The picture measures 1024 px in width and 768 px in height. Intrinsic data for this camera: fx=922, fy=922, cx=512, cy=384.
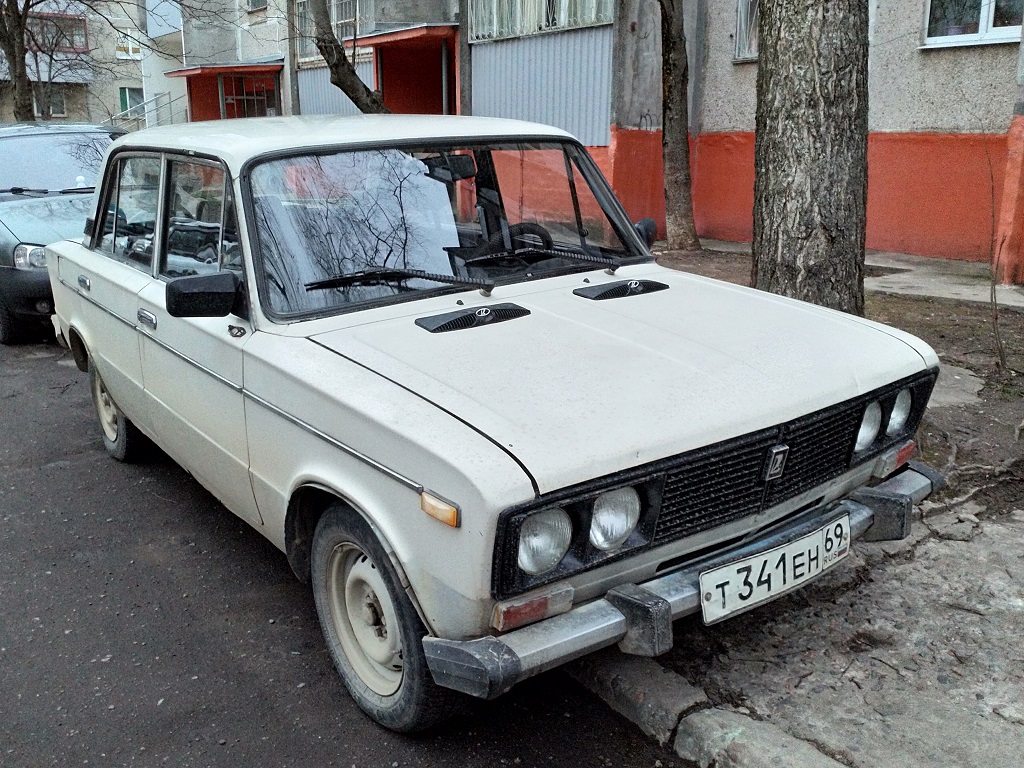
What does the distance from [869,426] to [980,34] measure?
938cm

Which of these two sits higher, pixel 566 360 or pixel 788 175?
pixel 788 175

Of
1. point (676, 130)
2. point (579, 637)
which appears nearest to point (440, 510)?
point (579, 637)

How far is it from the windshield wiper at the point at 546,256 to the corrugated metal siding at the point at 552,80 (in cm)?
1005

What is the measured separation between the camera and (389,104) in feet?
65.2

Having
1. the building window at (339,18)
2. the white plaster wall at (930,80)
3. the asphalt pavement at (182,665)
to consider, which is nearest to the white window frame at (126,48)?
the building window at (339,18)

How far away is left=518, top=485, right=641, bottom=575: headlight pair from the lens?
91.9 inches

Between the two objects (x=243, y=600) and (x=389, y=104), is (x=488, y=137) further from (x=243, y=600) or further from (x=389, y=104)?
(x=389, y=104)

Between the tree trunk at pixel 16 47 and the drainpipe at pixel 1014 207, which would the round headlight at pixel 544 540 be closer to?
the drainpipe at pixel 1014 207

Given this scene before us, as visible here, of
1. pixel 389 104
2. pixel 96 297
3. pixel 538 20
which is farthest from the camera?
pixel 389 104

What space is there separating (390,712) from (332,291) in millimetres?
1400

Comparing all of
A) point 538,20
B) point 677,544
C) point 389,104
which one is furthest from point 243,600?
point 389,104

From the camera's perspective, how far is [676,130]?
37.5 ft

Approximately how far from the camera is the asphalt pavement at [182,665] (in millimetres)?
2834

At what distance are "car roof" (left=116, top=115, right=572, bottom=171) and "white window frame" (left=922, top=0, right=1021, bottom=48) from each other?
843cm
